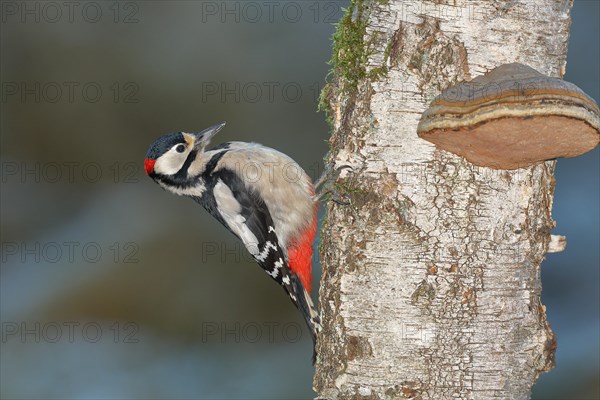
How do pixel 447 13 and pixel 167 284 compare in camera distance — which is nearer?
pixel 447 13

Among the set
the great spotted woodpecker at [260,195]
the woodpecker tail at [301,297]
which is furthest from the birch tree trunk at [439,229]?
the great spotted woodpecker at [260,195]

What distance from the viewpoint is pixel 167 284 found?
6082mm

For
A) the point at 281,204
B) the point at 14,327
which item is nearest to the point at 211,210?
the point at 281,204

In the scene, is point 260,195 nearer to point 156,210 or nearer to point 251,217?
point 251,217

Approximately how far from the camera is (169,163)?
3.84 metres

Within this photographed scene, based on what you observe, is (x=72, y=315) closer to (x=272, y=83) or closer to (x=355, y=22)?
(x=272, y=83)

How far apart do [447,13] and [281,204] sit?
184 cm

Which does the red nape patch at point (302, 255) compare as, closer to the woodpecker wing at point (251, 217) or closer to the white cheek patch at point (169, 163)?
the woodpecker wing at point (251, 217)

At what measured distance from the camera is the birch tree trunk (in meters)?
2.27

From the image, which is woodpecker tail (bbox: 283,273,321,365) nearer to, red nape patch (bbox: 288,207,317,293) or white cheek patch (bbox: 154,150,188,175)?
red nape patch (bbox: 288,207,317,293)

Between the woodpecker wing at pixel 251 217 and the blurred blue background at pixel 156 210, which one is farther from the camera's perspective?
the blurred blue background at pixel 156 210

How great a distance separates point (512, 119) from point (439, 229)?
447 millimetres

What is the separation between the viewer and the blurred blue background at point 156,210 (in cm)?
535

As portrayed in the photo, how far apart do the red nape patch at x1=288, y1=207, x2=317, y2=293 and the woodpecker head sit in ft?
2.34
